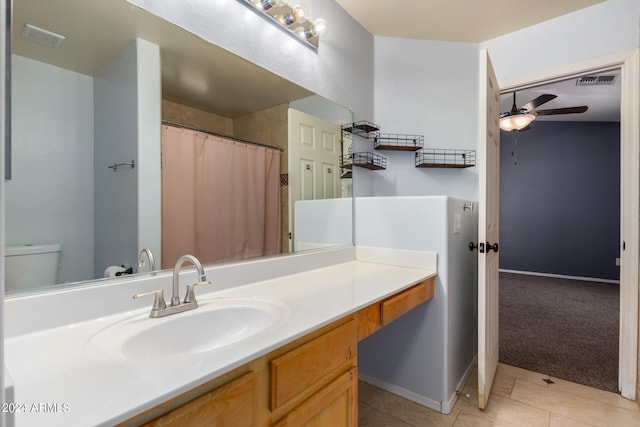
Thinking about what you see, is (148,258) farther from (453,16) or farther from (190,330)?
(453,16)

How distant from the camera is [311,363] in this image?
→ 3.08 ft

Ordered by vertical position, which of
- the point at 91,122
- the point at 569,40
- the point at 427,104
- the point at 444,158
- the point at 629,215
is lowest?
the point at 629,215

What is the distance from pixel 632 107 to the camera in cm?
189

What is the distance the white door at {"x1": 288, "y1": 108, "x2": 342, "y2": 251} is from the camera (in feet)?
5.50

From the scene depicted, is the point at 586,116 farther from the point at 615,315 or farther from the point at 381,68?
the point at 381,68

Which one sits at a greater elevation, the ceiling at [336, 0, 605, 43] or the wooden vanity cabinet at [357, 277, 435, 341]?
the ceiling at [336, 0, 605, 43]

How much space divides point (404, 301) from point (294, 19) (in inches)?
60.0

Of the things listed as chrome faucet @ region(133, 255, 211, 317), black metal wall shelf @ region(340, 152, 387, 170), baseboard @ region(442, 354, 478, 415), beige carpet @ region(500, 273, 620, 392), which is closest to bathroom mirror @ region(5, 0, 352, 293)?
chrome faucet @ region(133, 255, 211, 317)

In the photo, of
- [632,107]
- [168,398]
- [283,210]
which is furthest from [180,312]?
[632,107]

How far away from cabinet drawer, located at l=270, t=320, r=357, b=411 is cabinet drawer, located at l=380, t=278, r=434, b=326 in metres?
0.21

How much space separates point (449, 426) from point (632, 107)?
2108 millimetres

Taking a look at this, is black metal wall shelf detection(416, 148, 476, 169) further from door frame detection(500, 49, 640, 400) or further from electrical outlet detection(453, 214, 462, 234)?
door frame detection(500, 49, 640, 400)

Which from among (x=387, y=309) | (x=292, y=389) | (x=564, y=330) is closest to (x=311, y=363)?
(x=292, y=389)

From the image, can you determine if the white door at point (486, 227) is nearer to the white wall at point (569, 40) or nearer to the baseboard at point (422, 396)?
the baseboard at point (422, 396)
